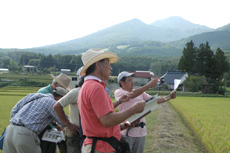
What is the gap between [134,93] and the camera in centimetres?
404

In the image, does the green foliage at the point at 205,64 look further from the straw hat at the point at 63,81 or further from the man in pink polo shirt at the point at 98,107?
the man in pink polo shirt at the point at 98,107

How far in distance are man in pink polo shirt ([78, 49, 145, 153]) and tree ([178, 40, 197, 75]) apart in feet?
186

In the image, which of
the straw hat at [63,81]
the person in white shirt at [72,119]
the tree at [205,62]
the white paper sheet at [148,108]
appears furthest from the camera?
the tree at [205,62]

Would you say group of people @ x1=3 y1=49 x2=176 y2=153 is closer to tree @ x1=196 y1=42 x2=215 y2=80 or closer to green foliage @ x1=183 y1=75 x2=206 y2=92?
green foliage @ x1=183 y1=75 x2=206 y2=92

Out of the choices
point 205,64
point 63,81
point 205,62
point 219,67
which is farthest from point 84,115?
point 205,62

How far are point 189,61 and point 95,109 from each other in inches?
2292

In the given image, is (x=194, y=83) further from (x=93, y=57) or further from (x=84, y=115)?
(x=84, y=115)

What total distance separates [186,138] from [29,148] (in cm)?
644

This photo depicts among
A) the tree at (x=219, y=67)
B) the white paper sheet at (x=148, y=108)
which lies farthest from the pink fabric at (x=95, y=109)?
the tree at (x=219, y=67)

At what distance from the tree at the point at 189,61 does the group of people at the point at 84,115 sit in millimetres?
55290

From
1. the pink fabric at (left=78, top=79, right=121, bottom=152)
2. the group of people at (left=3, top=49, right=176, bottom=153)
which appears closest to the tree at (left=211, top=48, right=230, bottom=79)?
the group of people at (left=3, top=49, right=176, bottom=153)

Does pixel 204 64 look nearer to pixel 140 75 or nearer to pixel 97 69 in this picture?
pixel 140 75

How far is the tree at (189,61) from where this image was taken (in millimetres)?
57266

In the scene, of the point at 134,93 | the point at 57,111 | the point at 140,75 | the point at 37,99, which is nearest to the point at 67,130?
the point at 57,111
